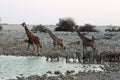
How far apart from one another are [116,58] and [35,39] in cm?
606

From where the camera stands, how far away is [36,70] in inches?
642

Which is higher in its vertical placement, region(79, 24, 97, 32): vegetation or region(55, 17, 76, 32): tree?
region(55, 17, 76, 32): tree

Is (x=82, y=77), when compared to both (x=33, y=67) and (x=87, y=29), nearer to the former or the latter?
(x=33, y=67)

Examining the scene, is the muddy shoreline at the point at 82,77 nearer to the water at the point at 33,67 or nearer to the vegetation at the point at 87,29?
the water at the point at 33,67

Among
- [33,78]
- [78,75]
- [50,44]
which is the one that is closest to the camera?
[33,78]

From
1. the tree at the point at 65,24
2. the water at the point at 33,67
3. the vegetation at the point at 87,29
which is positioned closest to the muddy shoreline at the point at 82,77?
the water at the point at 33,67

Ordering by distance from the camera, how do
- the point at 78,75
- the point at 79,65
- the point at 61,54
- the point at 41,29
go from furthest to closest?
the point at 41,29 < the point at 61,54 < the point at 79,65 < the point at 78,75

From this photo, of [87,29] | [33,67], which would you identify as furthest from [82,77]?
[87,29]

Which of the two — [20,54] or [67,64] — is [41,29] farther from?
[67,64]

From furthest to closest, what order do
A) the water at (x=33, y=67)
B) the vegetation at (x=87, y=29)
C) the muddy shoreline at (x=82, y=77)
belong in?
1. the vegetation at (x=87, y=29)
2. the water at (x=33, y=67)
3. the muddy shoreline at (x=82, y=77)

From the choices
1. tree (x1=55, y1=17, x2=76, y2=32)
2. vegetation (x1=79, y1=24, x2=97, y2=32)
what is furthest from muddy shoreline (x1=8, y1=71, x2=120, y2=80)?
vegetation (x1=79, y1=24, x2=97, y2=32)

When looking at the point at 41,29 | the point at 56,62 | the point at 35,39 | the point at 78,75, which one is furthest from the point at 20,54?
the point at 41,29

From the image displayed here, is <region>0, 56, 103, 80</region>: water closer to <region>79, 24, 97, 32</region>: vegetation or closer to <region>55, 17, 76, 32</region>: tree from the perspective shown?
<region>55, 17, 76, 32</region>: tree

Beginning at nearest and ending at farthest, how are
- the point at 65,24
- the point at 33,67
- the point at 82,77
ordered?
1. the point at 82,77
2. the point at 33,67
3. the point at 65,24
